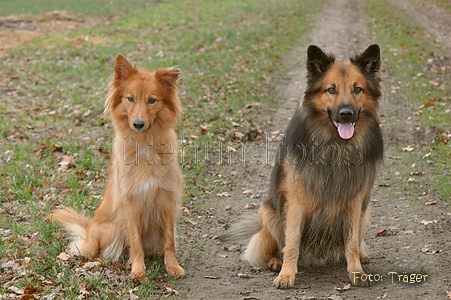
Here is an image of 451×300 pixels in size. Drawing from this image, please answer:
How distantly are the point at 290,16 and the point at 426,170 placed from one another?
1509 cm

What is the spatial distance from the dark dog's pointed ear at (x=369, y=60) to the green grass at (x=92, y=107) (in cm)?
271

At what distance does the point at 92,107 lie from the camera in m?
10.6

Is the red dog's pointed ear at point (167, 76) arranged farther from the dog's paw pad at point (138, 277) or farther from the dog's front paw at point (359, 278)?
the dog's front paw at point (359, 278)

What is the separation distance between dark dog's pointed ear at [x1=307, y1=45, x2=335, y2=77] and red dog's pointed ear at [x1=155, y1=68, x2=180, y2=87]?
1.27m

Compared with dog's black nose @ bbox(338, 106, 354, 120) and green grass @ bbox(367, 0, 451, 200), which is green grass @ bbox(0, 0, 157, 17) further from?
dog's black nose @ bbox(338, 106, 354, 120)

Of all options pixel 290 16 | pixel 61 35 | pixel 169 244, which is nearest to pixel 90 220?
pixel 169 244

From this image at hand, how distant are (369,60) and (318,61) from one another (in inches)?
18.0

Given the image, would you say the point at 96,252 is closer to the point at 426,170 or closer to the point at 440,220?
the point at 440,220

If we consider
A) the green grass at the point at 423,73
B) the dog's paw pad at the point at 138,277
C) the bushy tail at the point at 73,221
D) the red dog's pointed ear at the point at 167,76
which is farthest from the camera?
the green grass at the point at 423,73

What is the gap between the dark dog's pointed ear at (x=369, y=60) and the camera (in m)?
4.72

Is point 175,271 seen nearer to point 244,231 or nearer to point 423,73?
point 244,231

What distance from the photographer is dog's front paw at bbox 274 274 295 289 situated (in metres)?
4.78

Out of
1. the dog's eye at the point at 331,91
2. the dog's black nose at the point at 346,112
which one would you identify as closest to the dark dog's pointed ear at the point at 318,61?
the dog's eye at the point at 331,91

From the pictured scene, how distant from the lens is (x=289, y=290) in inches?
187
